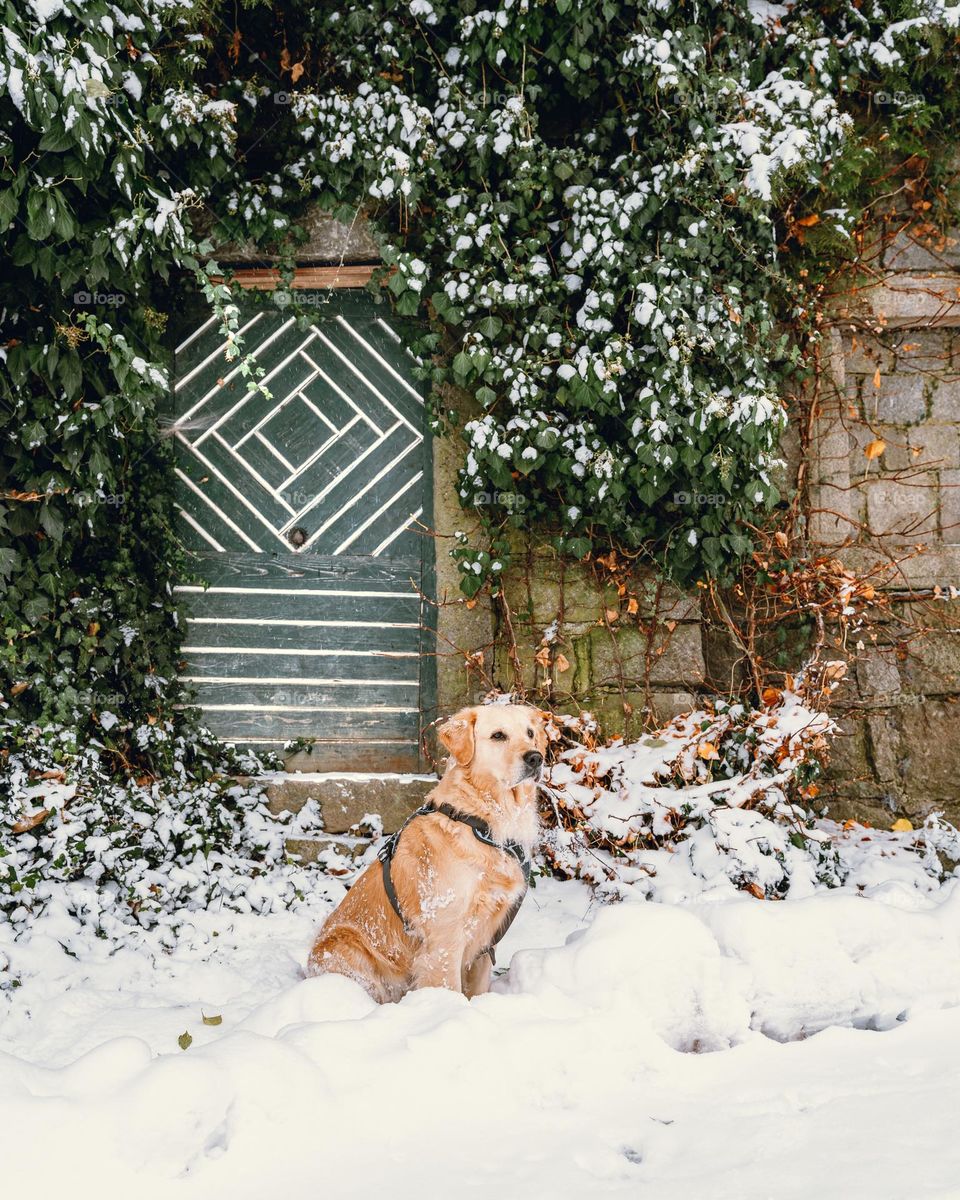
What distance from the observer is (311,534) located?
17.4 ft

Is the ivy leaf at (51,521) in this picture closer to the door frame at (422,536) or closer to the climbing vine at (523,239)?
the climbing vine at (523,239)

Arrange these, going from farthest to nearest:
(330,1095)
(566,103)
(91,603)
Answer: (566,103) → (91,603) → (330,1095)

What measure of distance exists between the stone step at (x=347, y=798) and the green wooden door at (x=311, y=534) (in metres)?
0.32

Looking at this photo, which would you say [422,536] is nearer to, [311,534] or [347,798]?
[311,534]

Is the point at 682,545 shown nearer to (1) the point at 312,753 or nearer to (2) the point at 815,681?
(2) the point at 815,681

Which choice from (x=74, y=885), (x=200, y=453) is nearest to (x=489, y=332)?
(x=200, y=453)

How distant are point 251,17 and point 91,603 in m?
3.38

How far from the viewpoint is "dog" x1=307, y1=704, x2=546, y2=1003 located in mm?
2619

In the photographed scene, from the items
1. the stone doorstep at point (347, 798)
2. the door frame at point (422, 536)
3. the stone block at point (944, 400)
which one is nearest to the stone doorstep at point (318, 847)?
the stone doorstep at point (347, 798)

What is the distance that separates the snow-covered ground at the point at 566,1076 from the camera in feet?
5.56

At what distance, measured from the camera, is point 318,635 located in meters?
5.24

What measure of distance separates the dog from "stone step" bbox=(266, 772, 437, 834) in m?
1.94

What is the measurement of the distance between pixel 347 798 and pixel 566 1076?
288 cm
